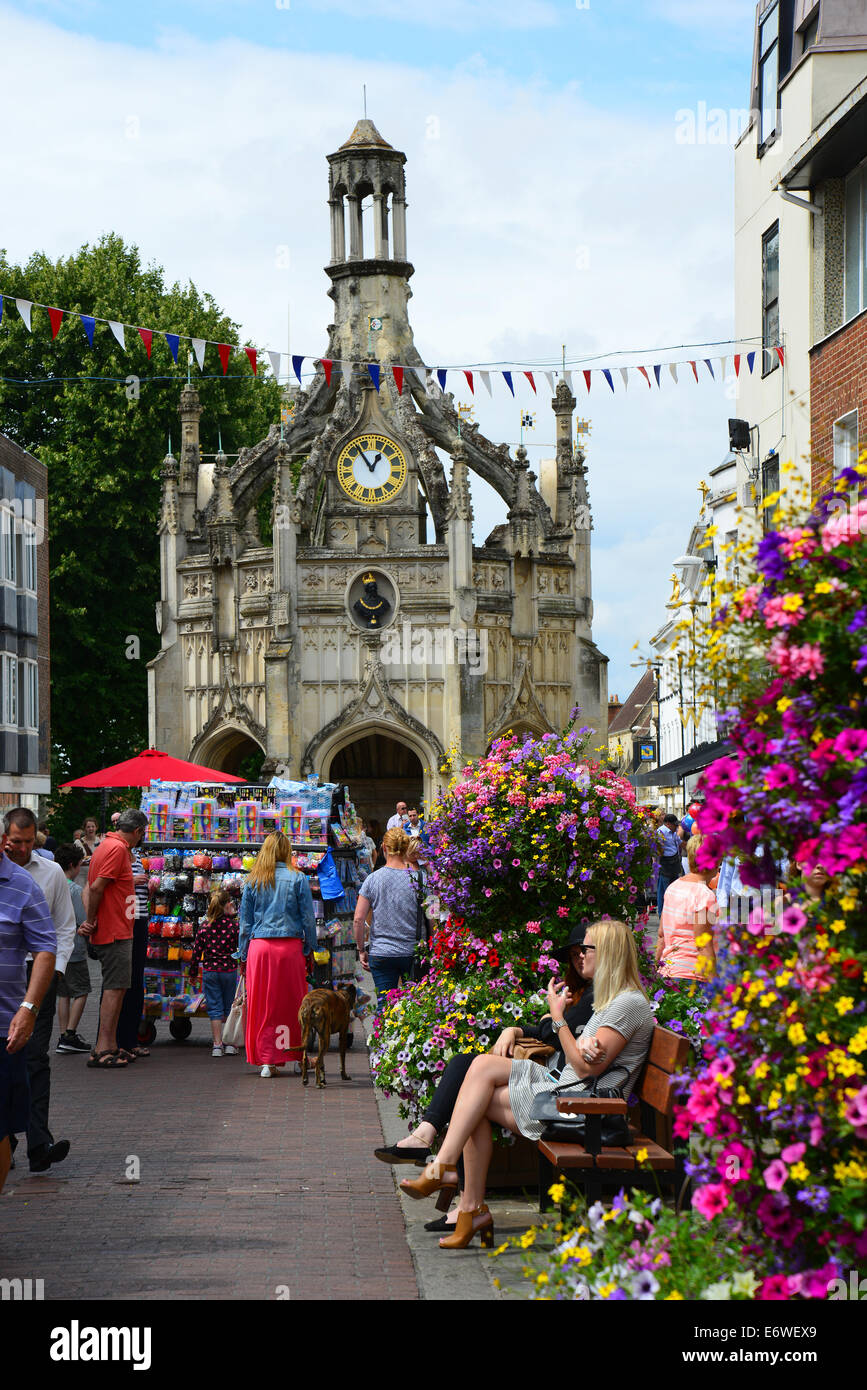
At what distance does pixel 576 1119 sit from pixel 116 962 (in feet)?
23.2

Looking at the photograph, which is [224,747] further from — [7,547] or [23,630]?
[7,547]

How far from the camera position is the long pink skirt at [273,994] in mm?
13039

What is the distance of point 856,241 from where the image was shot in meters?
18.3

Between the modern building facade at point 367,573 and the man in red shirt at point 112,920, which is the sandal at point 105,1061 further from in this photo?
the modern building facade at point 367,573

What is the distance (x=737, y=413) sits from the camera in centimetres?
2395

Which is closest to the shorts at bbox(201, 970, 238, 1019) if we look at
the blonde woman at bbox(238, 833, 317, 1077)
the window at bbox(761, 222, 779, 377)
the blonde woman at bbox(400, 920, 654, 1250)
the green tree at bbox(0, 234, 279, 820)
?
the blonde woman at bbox(238, 833, 317, 1077)

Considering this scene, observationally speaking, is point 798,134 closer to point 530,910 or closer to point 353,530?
point 530,910

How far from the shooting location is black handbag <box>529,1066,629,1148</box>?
6848mm

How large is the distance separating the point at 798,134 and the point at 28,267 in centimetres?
3076

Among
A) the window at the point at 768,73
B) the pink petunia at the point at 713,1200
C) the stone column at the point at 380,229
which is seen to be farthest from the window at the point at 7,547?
the pink petunia at the point at 713,1200

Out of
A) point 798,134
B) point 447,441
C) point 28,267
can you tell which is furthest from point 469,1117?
point 28,267

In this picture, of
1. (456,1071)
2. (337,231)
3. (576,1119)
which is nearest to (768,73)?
(456,1071)

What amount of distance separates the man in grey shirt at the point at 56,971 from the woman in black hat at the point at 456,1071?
2016mm
